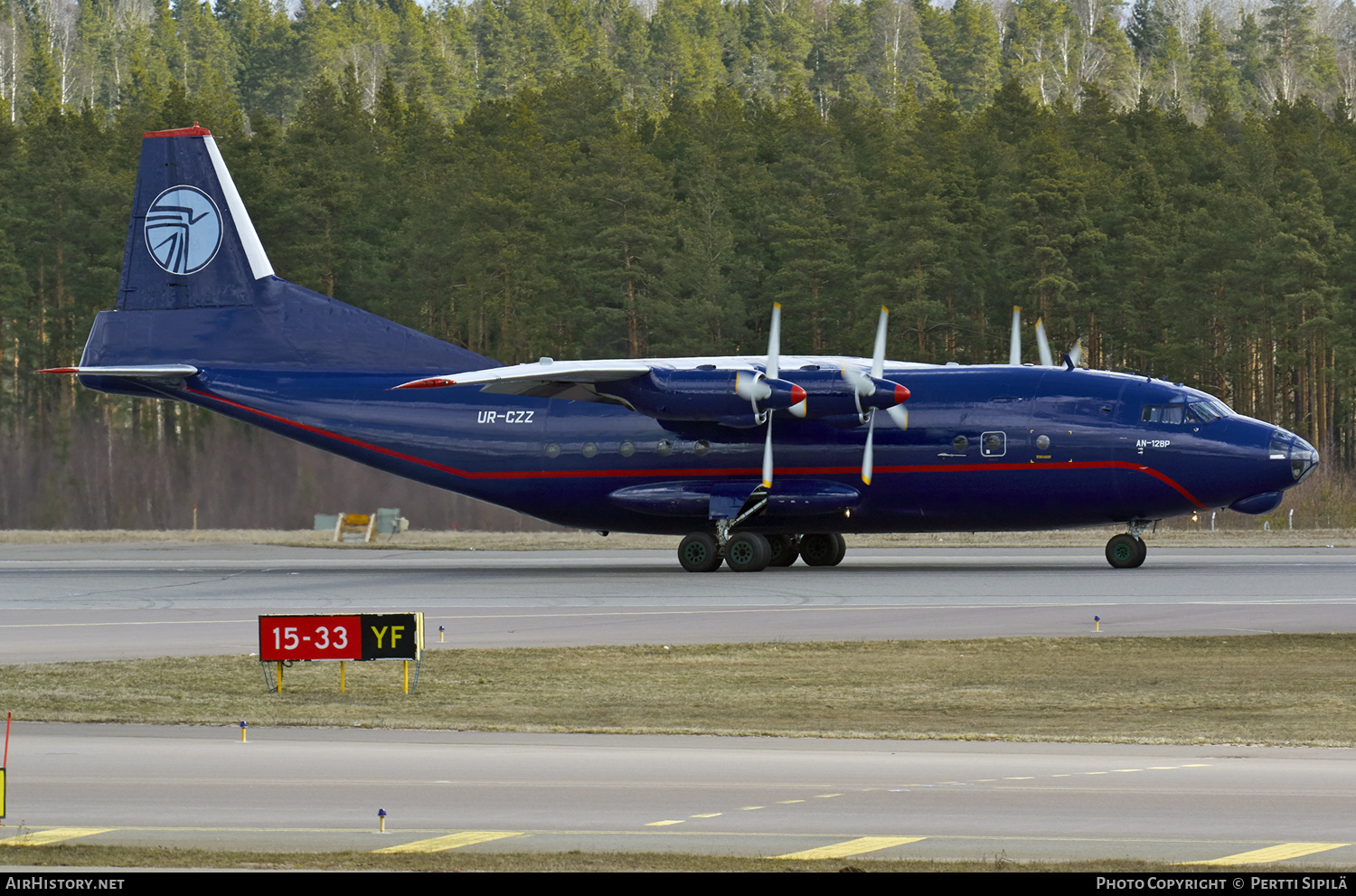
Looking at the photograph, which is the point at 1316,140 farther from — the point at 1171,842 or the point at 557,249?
the point at 1171,842

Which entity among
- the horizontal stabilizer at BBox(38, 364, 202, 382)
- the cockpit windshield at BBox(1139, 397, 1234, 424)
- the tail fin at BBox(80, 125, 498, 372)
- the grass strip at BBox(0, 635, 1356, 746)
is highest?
the tail fin at BBox(80, 125, 498, 372)

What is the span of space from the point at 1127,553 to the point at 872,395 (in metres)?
6.20

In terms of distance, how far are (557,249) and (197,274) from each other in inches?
1700

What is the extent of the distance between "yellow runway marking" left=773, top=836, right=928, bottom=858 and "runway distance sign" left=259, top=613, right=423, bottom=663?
8.35 meters

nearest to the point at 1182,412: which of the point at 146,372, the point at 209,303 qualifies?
the point at 209,303

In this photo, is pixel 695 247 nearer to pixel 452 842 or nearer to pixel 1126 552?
pixel 1126 552

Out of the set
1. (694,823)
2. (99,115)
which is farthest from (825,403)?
(99,115)

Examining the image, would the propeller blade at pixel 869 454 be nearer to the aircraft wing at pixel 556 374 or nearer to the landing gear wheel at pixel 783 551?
the landing gear wheel at pixel 783 551

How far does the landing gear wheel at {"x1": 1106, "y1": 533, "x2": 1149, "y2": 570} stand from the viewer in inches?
1227

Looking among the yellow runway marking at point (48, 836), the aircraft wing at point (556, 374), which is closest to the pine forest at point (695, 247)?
the aircraft wing at point (556, 374)

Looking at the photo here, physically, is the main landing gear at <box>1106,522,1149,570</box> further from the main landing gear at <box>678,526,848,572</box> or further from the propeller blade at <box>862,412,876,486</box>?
the main landing gear at <box>678,526,848,572</box>

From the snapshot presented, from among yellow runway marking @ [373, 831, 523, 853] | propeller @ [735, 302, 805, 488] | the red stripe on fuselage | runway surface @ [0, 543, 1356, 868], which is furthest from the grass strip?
propeller @ [735, 302, 805, 488]

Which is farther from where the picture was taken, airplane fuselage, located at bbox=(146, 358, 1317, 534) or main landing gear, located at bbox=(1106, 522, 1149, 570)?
main landing gear, located at bbox=(1106, 522, 1149, 570)

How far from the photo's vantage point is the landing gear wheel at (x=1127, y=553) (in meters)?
31.2
